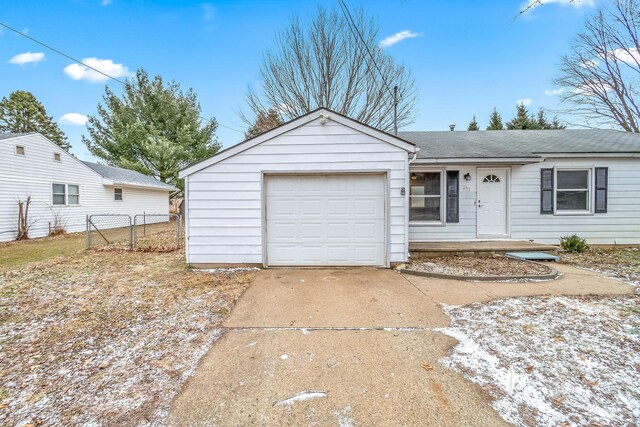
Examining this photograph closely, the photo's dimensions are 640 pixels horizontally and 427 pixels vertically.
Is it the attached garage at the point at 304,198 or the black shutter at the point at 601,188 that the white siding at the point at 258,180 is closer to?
the attached garage at the point at 304,198

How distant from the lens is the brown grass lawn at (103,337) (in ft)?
7.02

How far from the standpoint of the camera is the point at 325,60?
13227mm

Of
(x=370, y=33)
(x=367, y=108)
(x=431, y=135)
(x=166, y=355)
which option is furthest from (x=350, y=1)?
(x=166, y=355)

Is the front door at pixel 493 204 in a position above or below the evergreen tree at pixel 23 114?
below

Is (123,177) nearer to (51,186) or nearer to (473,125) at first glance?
(51,186)

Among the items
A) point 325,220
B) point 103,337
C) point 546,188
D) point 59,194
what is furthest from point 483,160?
point 59,194

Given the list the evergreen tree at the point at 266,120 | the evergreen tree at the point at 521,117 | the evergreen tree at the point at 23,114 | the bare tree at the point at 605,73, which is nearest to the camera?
the bare tree at the point at 605,73

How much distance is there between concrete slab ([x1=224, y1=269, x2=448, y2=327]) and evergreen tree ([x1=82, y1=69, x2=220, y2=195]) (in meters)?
16.9

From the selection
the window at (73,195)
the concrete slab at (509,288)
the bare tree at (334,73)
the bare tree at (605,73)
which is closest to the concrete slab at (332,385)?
the concrete slab at (509,288)

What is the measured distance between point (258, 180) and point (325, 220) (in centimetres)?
166

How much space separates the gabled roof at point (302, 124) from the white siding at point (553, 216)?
9.50 ft

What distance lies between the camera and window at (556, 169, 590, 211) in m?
8.06

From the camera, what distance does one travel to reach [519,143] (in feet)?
29.0

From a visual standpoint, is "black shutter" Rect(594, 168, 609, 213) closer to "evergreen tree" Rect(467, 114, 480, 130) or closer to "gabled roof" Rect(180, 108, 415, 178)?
"gabled roof" Rect(180, 108, 415, 178)
